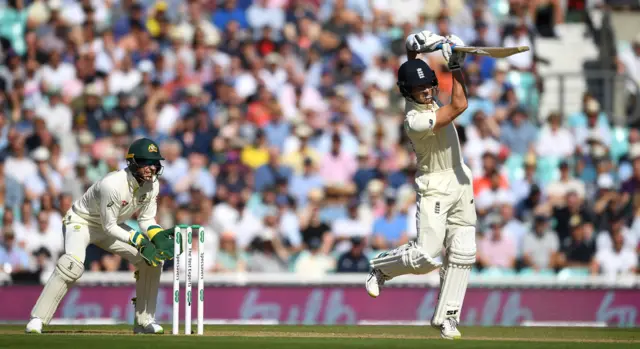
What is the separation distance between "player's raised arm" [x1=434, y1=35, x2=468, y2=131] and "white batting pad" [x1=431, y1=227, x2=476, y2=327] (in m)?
0.97

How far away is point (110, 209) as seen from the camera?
11.1 m

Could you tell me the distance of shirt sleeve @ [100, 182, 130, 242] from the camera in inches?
436

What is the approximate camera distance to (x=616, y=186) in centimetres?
1716

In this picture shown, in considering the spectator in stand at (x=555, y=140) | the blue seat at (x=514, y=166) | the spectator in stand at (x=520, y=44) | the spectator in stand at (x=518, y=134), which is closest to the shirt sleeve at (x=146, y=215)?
the blue seat at (x=514, y=166)

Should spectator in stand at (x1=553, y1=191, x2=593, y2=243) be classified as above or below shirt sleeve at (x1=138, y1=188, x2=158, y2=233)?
below

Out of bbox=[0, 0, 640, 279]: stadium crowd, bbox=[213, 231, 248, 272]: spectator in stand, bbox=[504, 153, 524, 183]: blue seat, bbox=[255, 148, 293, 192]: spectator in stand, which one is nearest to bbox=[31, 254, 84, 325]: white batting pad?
bbox=[0, 0, 640, 279]: stadium crowd

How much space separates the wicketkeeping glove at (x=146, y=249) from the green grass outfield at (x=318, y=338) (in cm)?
65

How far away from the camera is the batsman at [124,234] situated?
36.3 ft

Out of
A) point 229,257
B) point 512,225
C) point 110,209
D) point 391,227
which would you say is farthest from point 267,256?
point 110,209

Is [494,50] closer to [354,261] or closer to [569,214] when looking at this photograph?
[354,261]

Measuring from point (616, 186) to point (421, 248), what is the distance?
7.31 m

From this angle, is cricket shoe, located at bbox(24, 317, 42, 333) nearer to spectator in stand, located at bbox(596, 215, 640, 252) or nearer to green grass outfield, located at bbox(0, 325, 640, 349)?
green grass outfield, located at bbox(0, 325, 640, 349)

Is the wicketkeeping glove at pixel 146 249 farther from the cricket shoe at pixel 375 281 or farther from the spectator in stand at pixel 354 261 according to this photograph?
the spectator in stand at pixel 354 261

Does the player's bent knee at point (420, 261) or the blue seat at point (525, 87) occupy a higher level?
the blue seat at point (525, 87)
